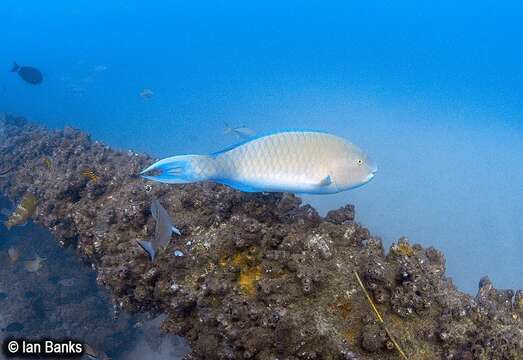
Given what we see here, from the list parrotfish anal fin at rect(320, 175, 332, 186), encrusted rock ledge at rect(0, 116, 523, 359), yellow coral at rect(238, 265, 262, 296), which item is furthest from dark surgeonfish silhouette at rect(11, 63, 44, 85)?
parrotfish anal fin at rect(320, 175, 332, 186)

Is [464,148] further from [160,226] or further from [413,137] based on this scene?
[160,226]

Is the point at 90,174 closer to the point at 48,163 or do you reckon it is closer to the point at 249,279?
A: the point at 48,163

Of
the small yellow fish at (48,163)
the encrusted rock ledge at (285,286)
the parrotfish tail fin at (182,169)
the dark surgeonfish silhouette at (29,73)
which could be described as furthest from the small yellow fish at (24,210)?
the dark surgeonfish silhouette at (29,73)

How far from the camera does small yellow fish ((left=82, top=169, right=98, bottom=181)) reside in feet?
17.8

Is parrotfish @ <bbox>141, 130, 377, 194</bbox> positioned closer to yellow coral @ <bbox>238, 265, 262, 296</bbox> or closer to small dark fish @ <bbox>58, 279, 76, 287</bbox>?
yellow coral @ <bbox>238, 265, 262, 296</bbox>

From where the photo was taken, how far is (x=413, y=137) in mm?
20734

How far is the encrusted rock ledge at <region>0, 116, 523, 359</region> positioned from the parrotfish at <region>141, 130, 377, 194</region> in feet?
2.34

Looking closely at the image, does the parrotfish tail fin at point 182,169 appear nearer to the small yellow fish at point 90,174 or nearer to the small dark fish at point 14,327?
the small yellow fish at point 90,174

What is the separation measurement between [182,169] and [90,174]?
3617mm

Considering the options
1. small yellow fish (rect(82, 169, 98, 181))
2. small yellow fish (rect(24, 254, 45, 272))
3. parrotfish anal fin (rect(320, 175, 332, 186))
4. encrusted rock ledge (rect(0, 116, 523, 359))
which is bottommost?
small yellow fish (rect(24, 254, 45, 272))

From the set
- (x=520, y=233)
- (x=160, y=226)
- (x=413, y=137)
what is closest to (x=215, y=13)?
(x=413, y=137)

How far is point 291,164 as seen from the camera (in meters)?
2.76

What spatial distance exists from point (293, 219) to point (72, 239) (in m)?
3.43

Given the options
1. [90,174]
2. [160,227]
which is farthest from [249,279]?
[90,174]
